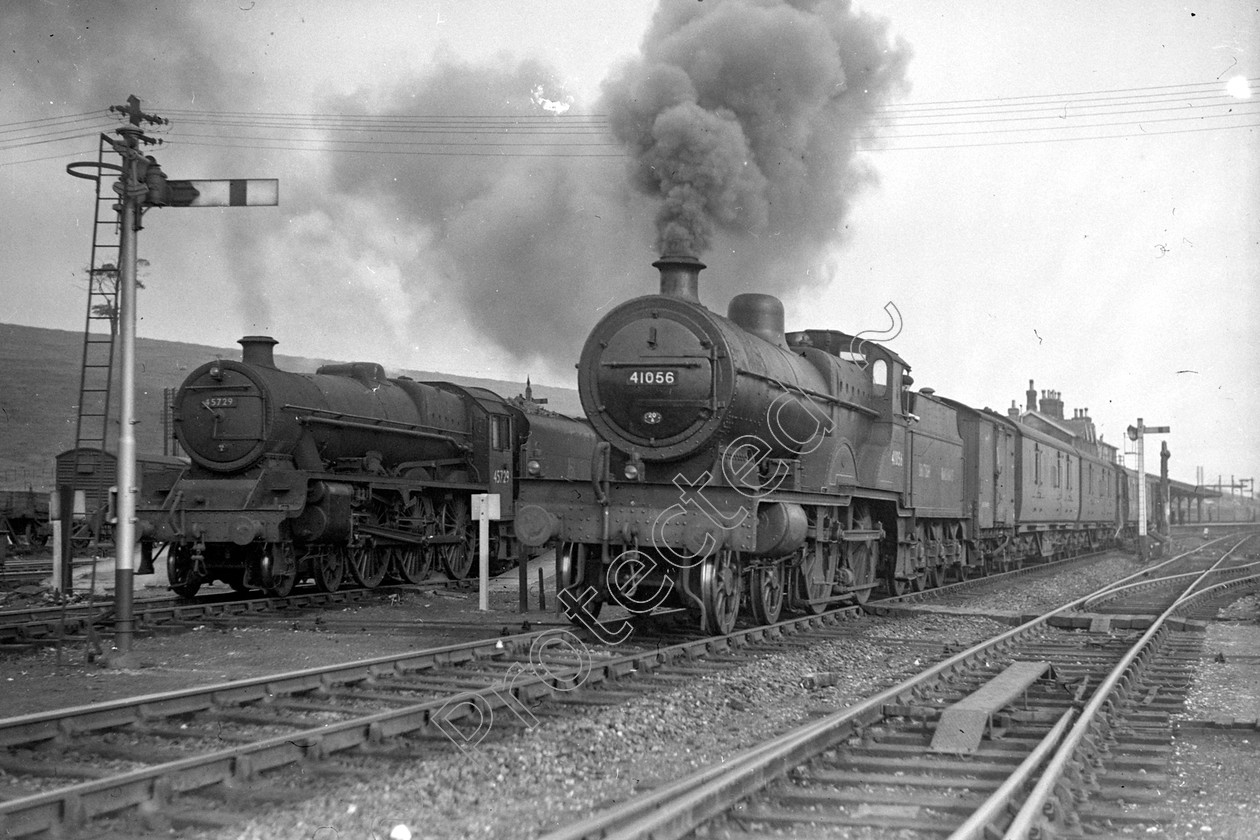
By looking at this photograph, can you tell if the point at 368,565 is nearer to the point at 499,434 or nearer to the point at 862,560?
the point at 499,434

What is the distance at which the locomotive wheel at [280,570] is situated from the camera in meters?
15.3

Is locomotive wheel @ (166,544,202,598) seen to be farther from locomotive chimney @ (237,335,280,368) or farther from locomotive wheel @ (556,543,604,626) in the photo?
locomotive wheel @ (556,543,604,626)

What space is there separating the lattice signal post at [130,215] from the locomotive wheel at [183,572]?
16.9 ft

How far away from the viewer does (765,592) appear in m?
11.5

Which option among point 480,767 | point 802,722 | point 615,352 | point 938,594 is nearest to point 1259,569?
point 938,594

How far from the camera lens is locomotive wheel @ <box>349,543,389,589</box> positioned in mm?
16938

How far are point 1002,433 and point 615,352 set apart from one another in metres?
12.0

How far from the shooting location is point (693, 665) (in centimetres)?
941

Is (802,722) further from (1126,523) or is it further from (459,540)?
(1126,523)

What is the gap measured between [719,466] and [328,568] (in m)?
7.96

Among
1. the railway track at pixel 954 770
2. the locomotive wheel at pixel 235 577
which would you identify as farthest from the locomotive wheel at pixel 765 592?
the locomotive wheel at pixel 235 577

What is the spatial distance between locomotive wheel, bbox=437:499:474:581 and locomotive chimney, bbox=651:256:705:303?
8743mm

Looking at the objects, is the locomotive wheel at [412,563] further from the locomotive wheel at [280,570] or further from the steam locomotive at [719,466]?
the steam locomotive at [719,466]

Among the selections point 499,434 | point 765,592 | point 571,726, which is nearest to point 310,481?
point 499,434
